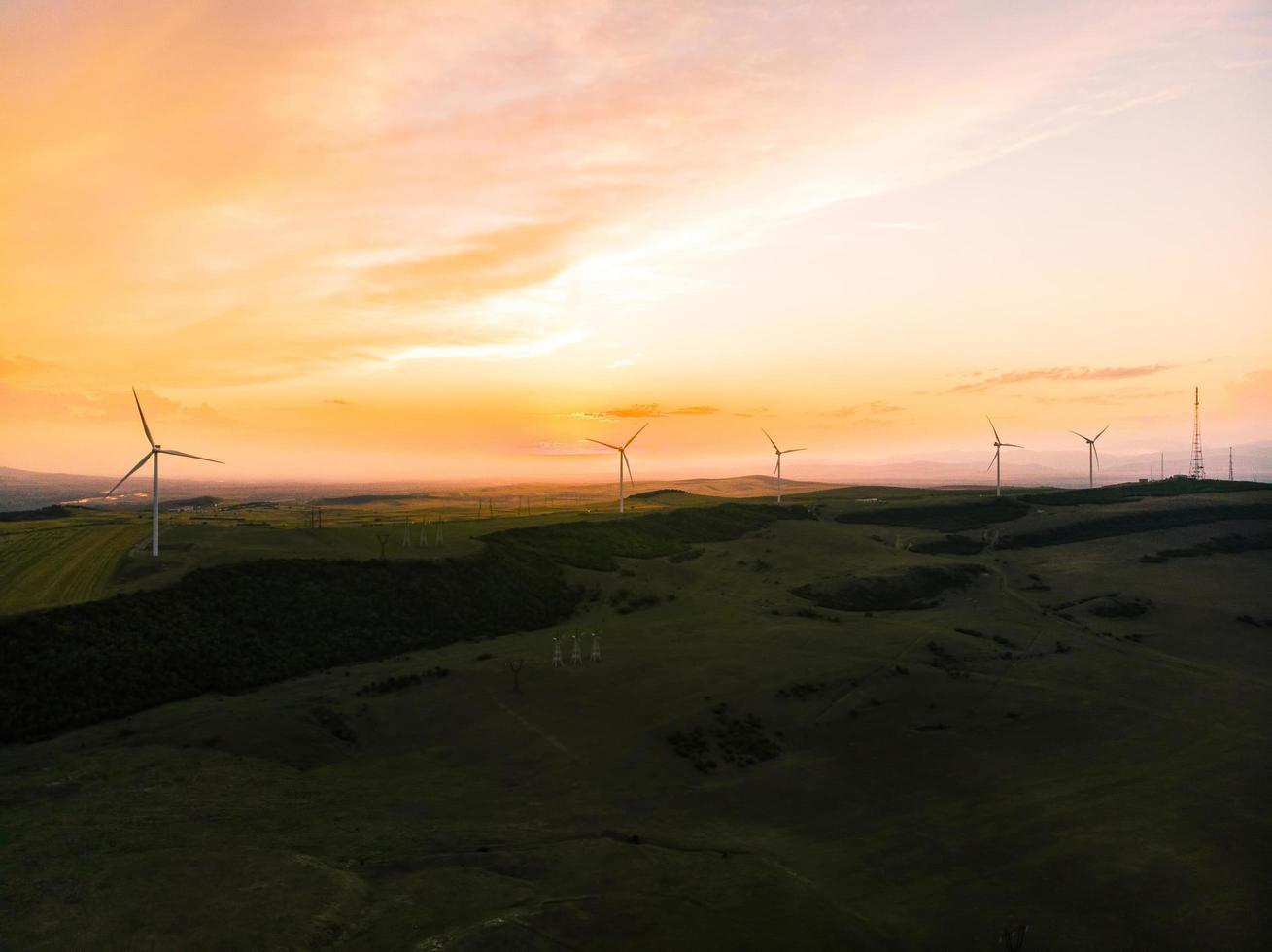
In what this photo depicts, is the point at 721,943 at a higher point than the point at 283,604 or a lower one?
lower

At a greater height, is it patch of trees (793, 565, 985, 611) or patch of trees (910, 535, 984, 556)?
patch of trees (910, 535, 984, 556)

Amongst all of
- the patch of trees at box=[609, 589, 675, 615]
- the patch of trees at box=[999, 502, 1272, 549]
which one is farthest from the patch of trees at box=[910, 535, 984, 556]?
the patch of trees at box=[609, 589, 675, 615]

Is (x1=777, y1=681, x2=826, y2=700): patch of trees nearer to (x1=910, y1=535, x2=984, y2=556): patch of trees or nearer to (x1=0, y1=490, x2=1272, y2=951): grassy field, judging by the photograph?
(x1=0, y1=490, x2=1272, y2=951): grassy field

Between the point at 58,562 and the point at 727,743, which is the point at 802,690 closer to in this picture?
the point at 727,743

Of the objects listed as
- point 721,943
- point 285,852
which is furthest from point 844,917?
point 285,852

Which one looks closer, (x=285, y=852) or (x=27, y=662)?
(x=285, y=852)

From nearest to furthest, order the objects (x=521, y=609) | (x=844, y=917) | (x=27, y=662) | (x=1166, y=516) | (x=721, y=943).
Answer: (x=721, y=943) < (x=844, y=917) < (x=27, y=662) < (x=521, y=609) < (x=1166, y=516)

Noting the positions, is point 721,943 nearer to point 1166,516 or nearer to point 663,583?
point 663,583
